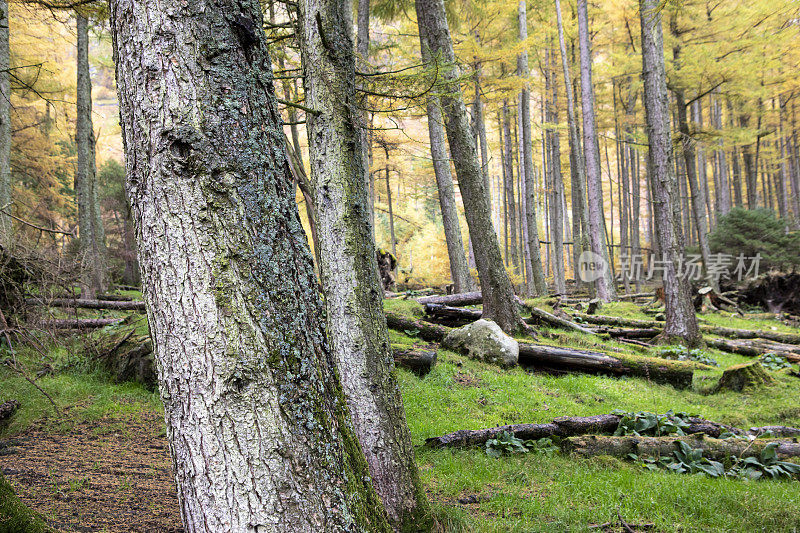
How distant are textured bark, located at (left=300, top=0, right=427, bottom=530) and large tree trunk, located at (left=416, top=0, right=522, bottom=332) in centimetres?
455

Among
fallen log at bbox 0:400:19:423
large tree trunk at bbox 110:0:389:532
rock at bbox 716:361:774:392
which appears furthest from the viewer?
rock at bbox 716:361:774:392

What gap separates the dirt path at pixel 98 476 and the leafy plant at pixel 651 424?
4389 mm

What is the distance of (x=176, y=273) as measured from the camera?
1449 millimetres

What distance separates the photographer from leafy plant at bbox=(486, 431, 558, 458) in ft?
14.9

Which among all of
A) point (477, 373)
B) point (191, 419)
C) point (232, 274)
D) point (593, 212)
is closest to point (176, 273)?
point (232, 274)

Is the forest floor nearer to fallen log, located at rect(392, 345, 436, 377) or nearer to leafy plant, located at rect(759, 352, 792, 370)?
fallen log, located at rect(392, 345, 436, 377)

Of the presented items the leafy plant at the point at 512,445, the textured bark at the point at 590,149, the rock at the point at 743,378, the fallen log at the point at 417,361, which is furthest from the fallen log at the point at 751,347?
the leafy plant at the point at 512,445

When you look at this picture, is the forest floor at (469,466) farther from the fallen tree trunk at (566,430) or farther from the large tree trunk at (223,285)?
the large tree trunk at (223,285)

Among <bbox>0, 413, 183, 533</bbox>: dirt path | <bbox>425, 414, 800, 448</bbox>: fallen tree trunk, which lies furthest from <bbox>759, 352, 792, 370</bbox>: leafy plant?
<bbox>0, 413, 183, 533</bbox>: dirt path

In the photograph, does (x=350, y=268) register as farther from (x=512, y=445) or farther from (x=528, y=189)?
(x=528, y=189)

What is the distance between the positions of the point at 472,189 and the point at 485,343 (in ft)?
9.32

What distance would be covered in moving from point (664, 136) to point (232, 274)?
11.2 metres

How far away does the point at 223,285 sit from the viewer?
1420mm

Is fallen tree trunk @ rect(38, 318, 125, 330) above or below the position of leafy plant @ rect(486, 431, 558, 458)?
above
